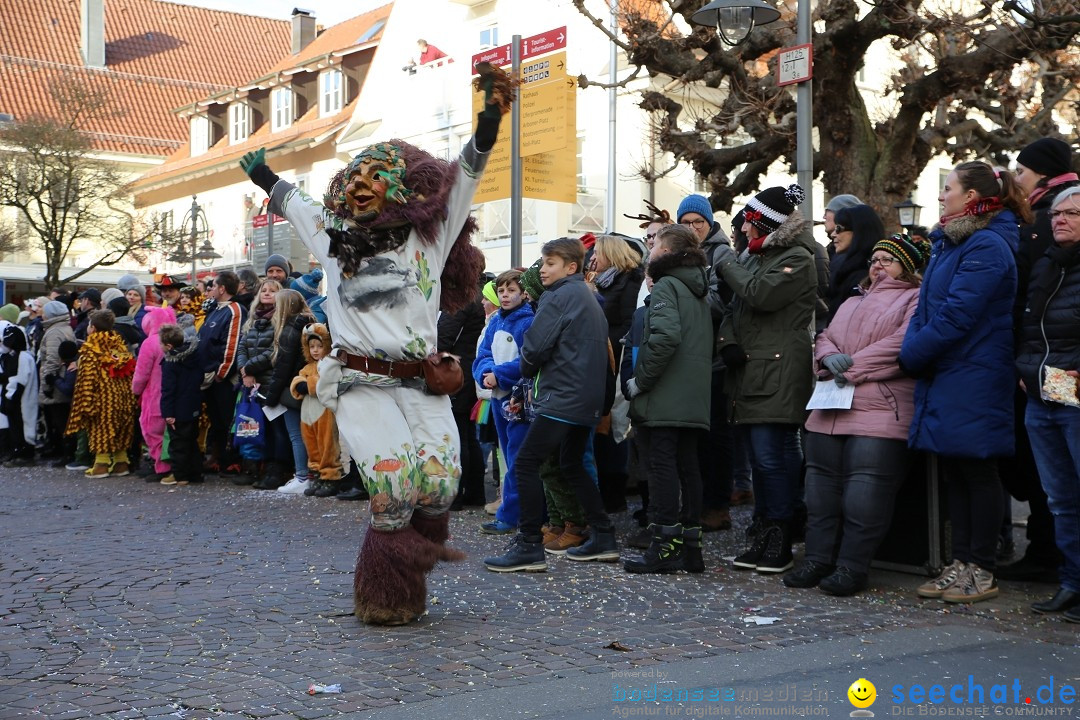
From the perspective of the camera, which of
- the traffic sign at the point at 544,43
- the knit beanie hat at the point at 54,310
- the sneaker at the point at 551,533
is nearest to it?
the sneaker at the point at 551,533

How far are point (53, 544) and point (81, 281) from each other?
40.7 m

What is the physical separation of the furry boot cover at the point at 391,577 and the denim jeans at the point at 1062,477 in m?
3.14

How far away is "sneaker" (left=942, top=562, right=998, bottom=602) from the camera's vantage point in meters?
6.59

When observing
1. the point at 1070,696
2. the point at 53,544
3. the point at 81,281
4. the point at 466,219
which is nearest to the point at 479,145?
the point at 466,219

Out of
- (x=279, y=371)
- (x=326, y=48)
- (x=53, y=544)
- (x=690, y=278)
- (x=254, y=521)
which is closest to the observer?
(x=690, y=278)

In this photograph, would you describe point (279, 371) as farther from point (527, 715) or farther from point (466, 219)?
point (527, 715)

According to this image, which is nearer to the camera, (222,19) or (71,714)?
(71,714)

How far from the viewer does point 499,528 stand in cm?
912

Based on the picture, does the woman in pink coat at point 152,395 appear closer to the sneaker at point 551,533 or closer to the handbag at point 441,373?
the sneaker at point 551,533

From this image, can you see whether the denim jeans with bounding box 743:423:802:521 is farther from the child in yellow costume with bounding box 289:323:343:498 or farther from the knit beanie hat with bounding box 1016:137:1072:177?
the child in yellow costume with bounding box 289:323:343:498

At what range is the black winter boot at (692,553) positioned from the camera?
755cm

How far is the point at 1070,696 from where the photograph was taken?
188 inches

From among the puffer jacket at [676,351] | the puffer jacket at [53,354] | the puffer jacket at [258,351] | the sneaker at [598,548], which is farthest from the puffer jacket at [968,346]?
the puffer jacket at [53,354]
